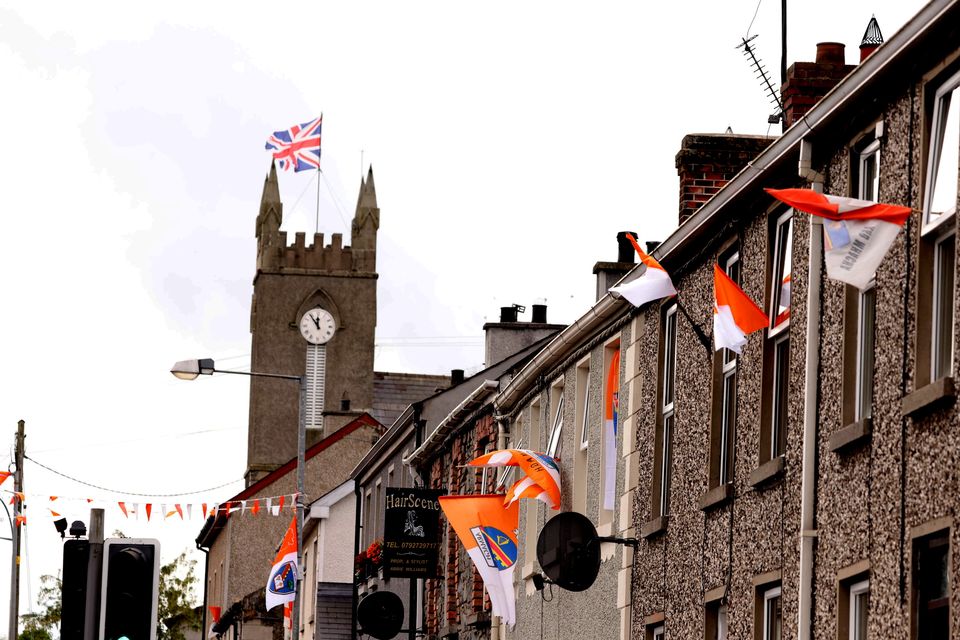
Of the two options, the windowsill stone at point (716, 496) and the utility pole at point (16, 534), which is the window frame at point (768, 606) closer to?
the windowsill stone at point (716, 496)

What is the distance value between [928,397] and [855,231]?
119cm

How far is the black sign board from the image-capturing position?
31875mm

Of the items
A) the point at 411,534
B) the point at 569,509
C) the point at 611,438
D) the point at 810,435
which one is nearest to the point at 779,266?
the point at 810,435

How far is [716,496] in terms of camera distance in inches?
681

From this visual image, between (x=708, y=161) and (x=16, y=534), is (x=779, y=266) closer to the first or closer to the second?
(x=708, y=161)

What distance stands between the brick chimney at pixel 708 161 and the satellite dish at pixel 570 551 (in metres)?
3.54

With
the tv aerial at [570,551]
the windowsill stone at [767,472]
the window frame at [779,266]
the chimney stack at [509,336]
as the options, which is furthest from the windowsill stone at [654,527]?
the chimney stack at [509,336]

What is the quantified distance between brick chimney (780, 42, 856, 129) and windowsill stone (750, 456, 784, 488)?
11.8 ft

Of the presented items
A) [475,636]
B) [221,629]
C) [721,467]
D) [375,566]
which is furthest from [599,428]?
[221,629]

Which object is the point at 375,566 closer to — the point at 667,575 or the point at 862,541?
the point at 667,575

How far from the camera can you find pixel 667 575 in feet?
63.3

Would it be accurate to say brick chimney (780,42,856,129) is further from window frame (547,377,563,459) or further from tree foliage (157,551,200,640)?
tree foliage (157,551,200,640)

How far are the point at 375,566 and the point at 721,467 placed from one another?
883 inches

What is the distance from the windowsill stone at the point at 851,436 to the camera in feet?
44.4
